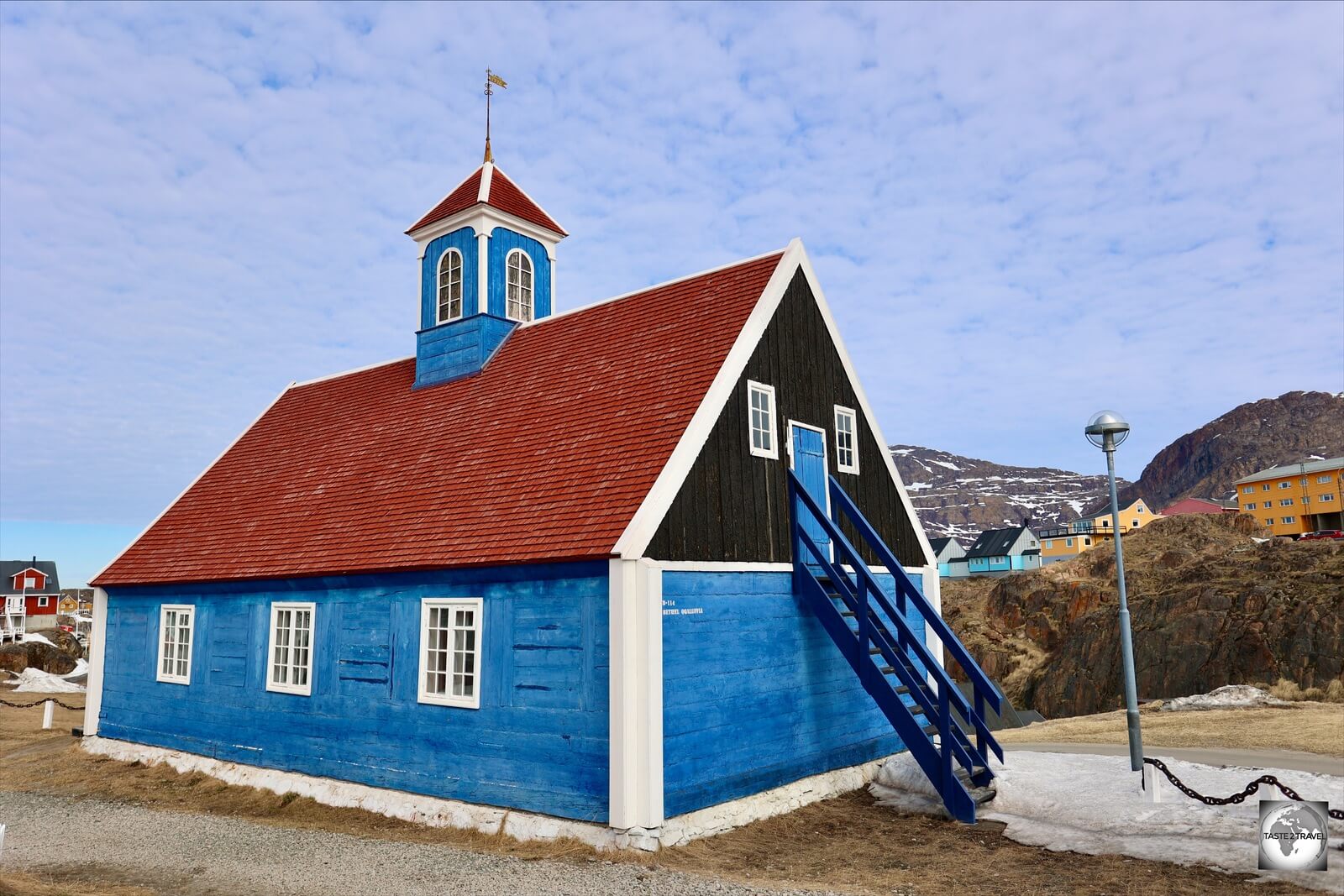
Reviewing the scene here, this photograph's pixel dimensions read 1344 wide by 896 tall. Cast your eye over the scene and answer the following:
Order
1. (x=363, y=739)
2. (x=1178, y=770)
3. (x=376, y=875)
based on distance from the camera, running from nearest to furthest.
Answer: (x=376, y=875), (x=1178, y=770), (x=363, y=739)

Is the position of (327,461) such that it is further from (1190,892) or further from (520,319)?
(1190,892)

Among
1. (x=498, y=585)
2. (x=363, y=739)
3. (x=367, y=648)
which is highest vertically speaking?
(x=498, y=585)

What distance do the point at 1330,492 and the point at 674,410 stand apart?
9891 cm

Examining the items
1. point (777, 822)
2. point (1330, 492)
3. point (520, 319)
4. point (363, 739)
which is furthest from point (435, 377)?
point (1330, 492)

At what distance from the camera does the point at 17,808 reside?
13.5 metres

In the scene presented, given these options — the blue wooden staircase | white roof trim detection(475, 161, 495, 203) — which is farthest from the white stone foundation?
white roof trim detection(475, 161, 495, 203)

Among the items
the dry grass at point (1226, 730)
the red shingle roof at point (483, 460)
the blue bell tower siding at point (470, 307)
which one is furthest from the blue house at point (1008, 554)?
the red shingle roof at point (483, 460)

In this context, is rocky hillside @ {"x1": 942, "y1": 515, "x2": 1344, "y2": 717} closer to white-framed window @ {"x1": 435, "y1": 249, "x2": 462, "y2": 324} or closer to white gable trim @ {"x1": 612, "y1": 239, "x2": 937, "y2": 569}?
white gable trim @ {"x1": 612, "y1": 239, "x2": 937, "y2": 569}

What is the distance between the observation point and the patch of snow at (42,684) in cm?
3494

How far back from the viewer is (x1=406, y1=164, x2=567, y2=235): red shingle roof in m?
18.0

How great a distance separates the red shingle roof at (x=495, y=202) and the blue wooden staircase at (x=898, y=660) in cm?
865

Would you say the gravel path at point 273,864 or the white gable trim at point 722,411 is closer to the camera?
the gravel path at point 273,864

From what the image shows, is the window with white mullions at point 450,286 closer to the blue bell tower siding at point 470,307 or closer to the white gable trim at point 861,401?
the blue bell tower siding at point 470,307

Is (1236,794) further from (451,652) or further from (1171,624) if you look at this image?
(1171,624)
